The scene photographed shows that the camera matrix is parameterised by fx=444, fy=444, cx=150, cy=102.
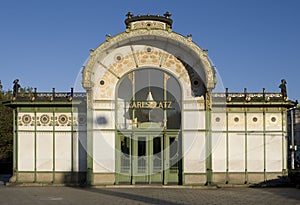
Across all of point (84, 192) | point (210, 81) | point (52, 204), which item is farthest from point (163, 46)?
point (52, 204)

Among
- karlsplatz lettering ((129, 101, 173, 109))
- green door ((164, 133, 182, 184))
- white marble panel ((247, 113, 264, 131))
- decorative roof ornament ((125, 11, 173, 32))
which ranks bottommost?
green door ((164, 133, 182, 184))

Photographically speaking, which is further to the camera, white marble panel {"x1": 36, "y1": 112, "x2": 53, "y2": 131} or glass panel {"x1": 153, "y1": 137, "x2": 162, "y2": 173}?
white marble panel {"x1": 36, "y1": 112, "x2": 53, "y2": 131}

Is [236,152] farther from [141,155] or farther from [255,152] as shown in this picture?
[141,155]

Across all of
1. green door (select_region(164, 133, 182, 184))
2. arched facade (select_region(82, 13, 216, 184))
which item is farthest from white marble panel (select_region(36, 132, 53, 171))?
green door (select_region(164, 133, 182, 184))

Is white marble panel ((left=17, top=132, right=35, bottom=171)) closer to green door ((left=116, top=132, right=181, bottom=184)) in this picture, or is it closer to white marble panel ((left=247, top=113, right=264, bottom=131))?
green door ((left=116, top=132, right=181, bottom=184))

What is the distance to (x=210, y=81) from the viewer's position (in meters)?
20.8

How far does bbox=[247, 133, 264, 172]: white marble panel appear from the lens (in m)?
22.6

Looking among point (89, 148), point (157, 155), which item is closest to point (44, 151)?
point (89, 148)

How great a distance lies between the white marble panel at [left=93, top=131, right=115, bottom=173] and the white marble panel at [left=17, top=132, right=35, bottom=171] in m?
3.60

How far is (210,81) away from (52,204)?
9.51m

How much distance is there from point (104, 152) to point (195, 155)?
4.39 meters

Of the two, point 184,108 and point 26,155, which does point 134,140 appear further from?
point 26,155

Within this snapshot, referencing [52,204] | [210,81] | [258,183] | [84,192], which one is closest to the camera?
[52,204]

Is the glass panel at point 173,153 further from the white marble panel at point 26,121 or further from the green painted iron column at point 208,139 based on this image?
the white marble panel at point 26,121
